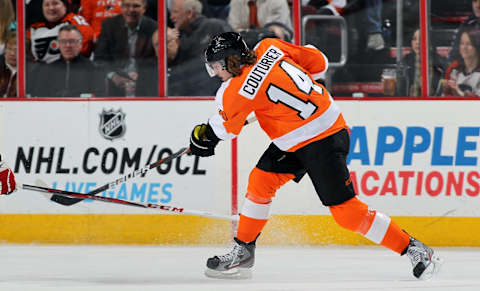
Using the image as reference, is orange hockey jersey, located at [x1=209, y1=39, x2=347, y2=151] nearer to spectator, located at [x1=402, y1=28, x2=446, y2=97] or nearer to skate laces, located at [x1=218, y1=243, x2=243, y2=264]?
skate laces, located at [x1=218, y1=243, x2=243, y2=264]

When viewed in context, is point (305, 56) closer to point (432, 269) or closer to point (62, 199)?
point (432, 269)

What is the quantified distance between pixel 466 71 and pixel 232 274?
2278 millimetres

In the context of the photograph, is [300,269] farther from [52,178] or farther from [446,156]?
[52,178]

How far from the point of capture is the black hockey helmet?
376 cm

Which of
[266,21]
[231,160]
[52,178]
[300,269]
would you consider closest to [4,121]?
[52,178]

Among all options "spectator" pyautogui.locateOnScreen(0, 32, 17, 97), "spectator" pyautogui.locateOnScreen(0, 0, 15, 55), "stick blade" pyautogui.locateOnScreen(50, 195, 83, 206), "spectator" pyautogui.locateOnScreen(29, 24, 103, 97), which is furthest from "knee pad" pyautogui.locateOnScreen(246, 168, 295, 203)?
"spectator" pyautogui.locateOnScreen(0, 0, 15, 55)

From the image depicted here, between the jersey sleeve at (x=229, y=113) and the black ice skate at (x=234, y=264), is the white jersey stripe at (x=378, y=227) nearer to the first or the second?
the black ice skate at (x=234, y=264)

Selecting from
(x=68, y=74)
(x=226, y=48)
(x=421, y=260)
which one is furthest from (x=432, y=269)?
(x=68, y=74)

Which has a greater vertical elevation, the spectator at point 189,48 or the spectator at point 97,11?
the spectator at point 97,11

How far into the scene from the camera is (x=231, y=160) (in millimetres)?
5312

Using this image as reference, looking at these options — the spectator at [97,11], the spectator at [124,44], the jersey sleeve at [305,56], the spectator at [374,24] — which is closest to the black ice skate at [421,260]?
the jersey sleeve at [305,56]

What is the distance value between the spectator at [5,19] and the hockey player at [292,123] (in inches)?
82.8

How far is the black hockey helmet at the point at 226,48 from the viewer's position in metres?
3.76

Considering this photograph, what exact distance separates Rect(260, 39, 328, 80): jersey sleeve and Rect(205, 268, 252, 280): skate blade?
102cm
